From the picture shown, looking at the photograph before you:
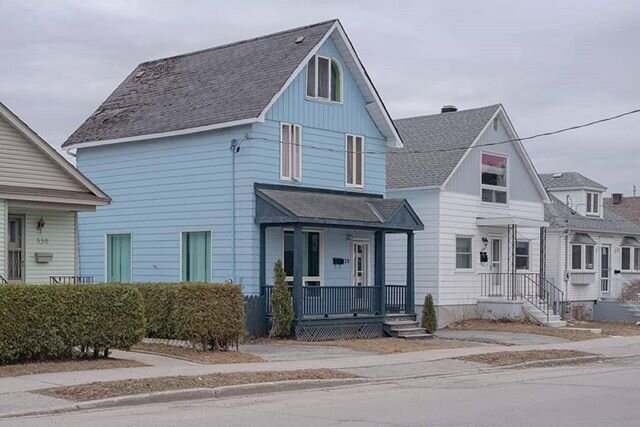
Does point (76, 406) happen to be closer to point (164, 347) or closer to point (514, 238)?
point (164, 347)

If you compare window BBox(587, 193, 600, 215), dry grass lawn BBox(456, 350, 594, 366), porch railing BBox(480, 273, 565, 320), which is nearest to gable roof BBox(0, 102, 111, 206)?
dry grass lawn BBox(456, 350, 594, 366)

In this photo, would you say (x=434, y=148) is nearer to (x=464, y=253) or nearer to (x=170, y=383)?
(x=464, y=253)

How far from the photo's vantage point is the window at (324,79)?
28.2 meters

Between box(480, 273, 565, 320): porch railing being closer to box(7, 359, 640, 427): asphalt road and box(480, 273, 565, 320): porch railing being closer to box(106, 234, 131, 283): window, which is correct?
box(106, 234, 131, 283): window

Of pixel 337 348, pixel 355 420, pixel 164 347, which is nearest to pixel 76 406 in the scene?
pixel 355 420

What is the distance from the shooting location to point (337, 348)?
23.8 metres

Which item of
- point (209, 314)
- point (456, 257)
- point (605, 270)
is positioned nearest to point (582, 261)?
point (605, 270)

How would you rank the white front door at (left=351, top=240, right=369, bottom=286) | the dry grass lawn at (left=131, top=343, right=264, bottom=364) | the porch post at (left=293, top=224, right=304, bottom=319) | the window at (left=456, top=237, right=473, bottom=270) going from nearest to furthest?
1. the dry grass lawn at (left=131, top=343, right=264, bottom=364)
2. the porch post at (left=293, top=224, right=304, bottom=319)
3. the white front door at (left=351, top=240, right=369, bottom=286)
4. the window at (left=456, top=237, right=473, bottom=270)

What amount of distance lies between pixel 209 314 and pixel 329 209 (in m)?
6.93

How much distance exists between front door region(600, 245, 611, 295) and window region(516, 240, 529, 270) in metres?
7.25

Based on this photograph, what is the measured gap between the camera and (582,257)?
40.3 metres

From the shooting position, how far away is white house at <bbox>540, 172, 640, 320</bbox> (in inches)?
1543

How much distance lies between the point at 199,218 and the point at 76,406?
14.2 m

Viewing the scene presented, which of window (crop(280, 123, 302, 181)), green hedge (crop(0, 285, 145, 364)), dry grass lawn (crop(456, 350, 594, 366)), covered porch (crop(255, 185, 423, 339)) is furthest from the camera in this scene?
window (crop(280, 123, 302, 181))
